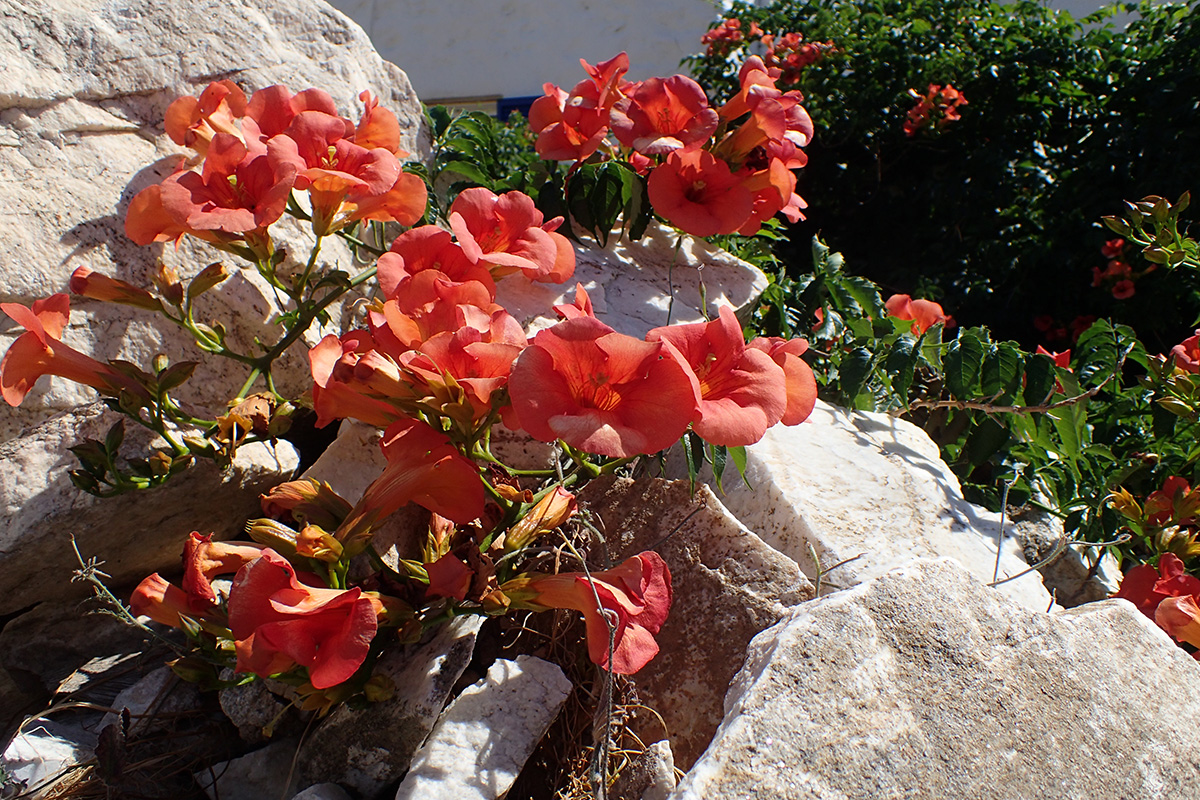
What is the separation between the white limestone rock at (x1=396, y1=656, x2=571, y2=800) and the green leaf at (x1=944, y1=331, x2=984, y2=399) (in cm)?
132

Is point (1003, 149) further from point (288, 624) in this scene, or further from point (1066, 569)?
point (288, 624)

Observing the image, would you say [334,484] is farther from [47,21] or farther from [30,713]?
[47,21]

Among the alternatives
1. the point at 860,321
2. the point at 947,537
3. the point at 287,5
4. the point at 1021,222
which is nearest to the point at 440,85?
the point at 1021,222

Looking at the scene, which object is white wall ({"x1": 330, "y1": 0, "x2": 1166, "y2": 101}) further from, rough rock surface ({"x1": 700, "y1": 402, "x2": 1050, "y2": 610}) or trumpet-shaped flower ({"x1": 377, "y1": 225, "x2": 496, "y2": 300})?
trumpet-shaped flower ({"x1": 377, "y1": 225, "x2": 496, "y2": 300})

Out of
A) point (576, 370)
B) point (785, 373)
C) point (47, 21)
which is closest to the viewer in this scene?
point (576, 370)

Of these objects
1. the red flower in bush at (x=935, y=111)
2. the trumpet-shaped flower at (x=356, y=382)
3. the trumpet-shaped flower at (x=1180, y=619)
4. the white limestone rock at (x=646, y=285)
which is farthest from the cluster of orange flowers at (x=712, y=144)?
the red flower in bush at (x=935, y=111)

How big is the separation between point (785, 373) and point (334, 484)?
1.04m

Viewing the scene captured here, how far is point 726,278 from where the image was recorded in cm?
250

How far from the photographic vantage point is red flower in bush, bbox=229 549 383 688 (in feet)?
3.77

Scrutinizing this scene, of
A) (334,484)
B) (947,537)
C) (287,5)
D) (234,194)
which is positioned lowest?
(334,484)

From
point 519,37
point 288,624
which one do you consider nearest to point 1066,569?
point 288,624

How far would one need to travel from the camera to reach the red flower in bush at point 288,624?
3.77 ft

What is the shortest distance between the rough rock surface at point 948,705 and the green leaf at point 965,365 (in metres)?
0.85

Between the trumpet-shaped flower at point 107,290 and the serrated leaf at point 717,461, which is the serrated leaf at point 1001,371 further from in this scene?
the trumpet-shaped flower at point 107,290
